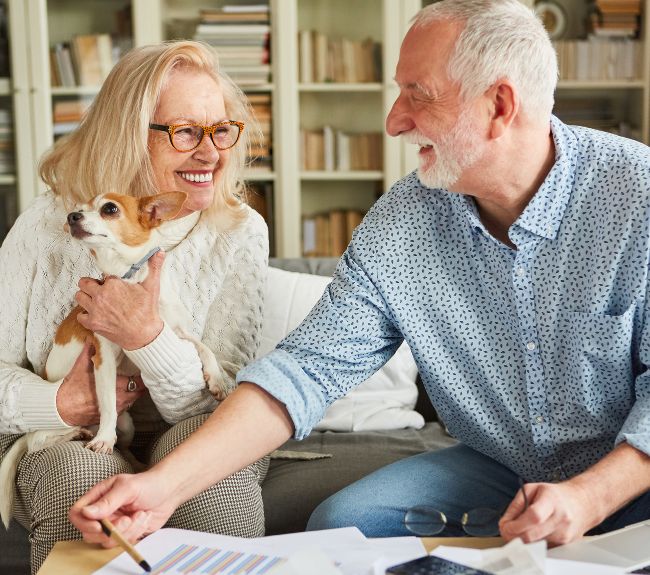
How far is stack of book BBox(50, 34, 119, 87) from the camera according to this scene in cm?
379

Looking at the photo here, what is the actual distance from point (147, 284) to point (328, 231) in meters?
2.41

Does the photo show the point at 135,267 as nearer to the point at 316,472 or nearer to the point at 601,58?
the point at 316,472

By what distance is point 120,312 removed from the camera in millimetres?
1494

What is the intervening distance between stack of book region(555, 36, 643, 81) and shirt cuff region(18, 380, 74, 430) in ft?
9.61

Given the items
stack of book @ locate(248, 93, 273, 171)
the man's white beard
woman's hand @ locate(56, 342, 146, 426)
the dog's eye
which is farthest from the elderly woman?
stack of book @ locate(248, 93, 273, 171)

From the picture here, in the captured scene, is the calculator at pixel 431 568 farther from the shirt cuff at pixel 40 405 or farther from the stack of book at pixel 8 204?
the stack of book at pixel 8 204

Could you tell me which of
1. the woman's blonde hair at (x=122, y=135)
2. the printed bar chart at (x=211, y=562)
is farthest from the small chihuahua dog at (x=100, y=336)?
the printed bar chart at (x=211, y=562)

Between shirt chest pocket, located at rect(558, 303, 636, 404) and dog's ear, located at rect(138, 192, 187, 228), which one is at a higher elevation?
Answer: dog's ear, located at rect(138, 192, 187, 228)

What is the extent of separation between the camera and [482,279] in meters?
1.49

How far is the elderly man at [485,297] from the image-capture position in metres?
1.36

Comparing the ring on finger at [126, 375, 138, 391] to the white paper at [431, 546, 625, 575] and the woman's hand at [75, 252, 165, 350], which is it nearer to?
the woman's hand at [75, 252, 165, 350]

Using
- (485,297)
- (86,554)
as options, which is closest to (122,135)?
(485,297)

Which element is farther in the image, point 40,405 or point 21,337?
point 21,337

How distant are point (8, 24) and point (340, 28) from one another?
139 centimetres
